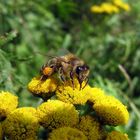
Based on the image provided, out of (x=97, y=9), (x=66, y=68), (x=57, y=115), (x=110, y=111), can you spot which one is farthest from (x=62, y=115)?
(x=97, y=9)

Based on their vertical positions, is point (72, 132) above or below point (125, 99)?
above

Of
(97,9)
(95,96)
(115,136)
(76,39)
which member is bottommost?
(76,39)

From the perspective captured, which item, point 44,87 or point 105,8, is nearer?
point 44,87

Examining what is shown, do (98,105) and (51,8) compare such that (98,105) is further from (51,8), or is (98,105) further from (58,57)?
(51,8)

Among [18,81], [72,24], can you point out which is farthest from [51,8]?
[18,81]

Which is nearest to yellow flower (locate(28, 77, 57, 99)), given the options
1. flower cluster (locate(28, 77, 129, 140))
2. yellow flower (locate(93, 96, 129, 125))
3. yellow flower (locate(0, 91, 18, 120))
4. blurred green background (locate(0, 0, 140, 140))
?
flower cluster (locate(28, 77, 129, 140))

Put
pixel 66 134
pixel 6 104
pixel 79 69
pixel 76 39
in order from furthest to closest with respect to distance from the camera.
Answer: pixel 76 39 → pixel 79 69 → pixel 6 104 → pixel 66 134

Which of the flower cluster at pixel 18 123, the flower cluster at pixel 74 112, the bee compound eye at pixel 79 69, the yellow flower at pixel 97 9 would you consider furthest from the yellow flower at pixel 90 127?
the yellow flower at pixel 97 9

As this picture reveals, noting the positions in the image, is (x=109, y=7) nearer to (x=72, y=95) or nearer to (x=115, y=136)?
(x=72, y=95)
